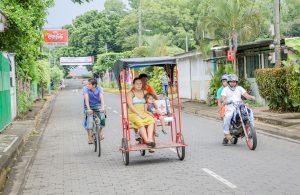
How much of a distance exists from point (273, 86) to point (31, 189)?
43.5ft

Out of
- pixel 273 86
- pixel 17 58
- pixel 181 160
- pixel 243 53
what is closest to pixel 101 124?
pixel 181 160

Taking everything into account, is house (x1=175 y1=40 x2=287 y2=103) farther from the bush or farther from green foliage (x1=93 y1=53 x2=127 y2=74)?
green foliage (x1=93 y1=53 x2=127 y2=74)

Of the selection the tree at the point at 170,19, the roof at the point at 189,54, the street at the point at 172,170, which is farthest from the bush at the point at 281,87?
the tree at the point at 170,19

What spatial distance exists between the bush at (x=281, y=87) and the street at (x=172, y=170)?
461 centimetres

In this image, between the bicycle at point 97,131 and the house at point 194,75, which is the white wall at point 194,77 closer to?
the house at point 194,75

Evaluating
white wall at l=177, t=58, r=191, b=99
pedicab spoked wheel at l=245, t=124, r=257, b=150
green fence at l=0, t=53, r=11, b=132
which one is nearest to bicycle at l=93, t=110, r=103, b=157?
pedicab spoked wheel at l=245, t=124, r=257, b=150

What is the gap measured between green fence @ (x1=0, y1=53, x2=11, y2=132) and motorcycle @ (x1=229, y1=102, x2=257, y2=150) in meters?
7.53

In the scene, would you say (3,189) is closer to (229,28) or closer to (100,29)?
(229,28)

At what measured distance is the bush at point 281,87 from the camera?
18.0 m

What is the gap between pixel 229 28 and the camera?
965 inches

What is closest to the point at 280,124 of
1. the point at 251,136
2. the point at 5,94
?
the point at 251,136

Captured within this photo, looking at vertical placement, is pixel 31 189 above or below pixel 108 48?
below

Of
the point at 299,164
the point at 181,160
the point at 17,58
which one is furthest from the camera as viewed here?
the point at 17,58

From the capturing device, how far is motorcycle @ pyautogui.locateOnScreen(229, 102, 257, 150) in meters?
11.6
